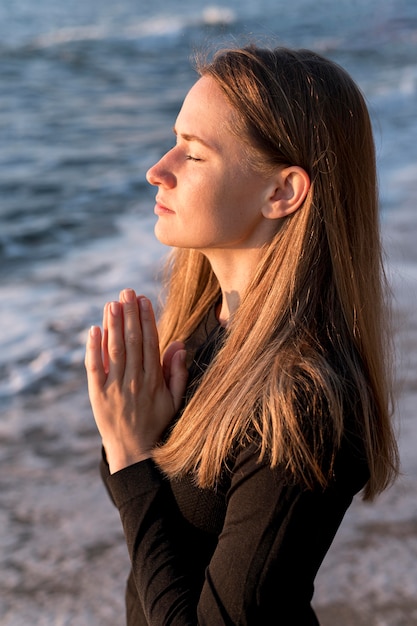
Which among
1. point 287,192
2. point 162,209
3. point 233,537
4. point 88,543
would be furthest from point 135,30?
point 233,537

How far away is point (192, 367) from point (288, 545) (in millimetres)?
627

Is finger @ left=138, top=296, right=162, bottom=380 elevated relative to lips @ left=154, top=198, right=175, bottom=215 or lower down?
lower down

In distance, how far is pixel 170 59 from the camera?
2017cm

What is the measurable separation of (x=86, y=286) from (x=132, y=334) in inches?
192

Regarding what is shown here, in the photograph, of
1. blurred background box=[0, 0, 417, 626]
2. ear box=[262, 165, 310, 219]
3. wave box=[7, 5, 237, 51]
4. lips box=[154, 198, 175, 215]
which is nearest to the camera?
ear box=[262, 165, 310, 219]

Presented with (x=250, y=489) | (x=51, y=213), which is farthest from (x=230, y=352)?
(x=51, y=213)

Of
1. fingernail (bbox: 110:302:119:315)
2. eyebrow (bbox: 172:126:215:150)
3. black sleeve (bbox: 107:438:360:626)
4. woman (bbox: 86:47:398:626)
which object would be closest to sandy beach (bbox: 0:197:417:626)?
woman (bbox: 86:47:398:626)

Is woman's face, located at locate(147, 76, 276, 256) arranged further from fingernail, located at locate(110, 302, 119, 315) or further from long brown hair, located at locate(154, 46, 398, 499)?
fingernail, located at locate(110, 302, 119, 315)

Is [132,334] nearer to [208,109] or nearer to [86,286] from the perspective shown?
[208,109]

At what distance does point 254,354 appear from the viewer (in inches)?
74.9

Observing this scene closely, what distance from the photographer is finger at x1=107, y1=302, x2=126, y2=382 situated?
197 cm

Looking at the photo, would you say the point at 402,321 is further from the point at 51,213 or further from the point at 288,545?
the point at 51,213

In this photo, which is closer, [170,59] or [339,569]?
[339,569]

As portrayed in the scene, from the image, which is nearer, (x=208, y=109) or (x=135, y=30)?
(x=208, y=109)
